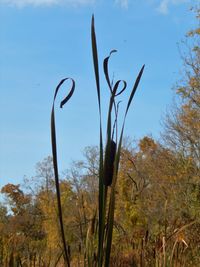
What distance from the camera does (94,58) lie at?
1602 mm

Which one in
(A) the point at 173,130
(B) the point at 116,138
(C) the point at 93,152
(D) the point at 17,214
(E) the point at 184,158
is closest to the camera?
(B) the point at 116,138

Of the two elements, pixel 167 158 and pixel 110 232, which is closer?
pixel 110 232

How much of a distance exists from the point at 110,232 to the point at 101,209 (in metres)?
0.09

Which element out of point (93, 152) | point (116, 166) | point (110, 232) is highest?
point (93, 152)

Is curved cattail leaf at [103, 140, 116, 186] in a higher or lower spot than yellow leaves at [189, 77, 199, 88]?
lower

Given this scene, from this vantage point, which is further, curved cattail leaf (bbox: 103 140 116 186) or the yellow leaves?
the yellow leaves

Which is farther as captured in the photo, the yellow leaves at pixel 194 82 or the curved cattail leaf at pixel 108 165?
the yellow leaves at pixel 194 82

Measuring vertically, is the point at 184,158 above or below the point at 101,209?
above

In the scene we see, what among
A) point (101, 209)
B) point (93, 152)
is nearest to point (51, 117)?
point (101, 209)

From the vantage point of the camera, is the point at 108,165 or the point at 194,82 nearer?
the point at 108,165

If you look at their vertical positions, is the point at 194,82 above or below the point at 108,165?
above

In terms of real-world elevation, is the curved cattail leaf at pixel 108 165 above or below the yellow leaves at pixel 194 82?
below

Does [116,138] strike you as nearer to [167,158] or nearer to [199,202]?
[199,202]

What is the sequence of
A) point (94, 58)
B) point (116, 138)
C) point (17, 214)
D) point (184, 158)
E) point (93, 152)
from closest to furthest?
point (94, 58)
point (116, 138)
point (184, 158)
point (93, 152)
point (17, 214)
